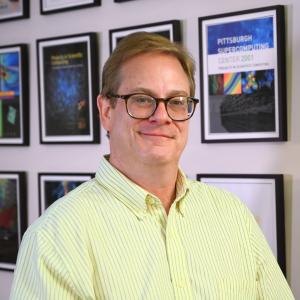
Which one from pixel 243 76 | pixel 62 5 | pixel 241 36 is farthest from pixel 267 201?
pixel 62 5

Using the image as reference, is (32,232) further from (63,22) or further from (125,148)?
(63,22)

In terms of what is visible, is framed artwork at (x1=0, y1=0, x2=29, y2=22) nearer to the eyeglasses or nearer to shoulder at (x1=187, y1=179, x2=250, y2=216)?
the eyeglasses

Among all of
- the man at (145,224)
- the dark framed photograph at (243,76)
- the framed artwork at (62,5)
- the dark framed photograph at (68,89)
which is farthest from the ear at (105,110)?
the framed artwork at (62,5)

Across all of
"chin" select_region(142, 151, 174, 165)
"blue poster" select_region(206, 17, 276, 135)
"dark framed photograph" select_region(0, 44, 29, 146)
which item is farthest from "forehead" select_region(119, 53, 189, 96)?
"dark framed photograph" select_region(0, 44, 29, 146)

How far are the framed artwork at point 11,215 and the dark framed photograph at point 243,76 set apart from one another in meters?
1.18

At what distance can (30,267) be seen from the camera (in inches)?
43.6

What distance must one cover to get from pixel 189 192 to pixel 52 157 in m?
1.24

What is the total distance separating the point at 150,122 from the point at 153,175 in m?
0.16

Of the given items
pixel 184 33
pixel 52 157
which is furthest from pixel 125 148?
pixel 52 157

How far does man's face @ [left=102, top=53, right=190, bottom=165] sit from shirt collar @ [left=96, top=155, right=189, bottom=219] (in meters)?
0.05

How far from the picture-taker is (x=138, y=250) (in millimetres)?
1186

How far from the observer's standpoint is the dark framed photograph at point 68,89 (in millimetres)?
2312

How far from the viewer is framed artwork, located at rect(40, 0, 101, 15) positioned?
2.30 m

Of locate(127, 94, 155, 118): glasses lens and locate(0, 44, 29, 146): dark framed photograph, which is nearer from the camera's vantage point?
locate(127, 94, 155, 118): glasses lens
